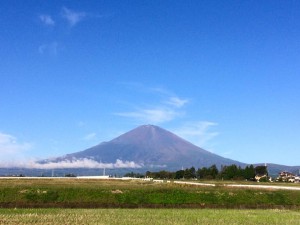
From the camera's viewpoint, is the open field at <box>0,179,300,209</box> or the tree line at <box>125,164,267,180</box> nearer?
the open field at <box>0,179,300,209</box>

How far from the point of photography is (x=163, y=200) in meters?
43.5

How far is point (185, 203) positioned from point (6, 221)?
23010 mm

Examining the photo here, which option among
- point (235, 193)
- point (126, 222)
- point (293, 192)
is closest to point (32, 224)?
point (126, 222)

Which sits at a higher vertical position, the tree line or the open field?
the tree line

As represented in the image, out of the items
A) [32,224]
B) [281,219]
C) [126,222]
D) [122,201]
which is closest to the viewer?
[32,224]

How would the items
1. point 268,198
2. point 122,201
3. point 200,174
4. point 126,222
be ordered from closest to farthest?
point 126,222, point 122,201, point 268,198, point 200,174

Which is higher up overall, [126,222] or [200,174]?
[200,174]

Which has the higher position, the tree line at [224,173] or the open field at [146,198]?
the tree line at [224,173]

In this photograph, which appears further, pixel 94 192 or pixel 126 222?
pixel 94 192

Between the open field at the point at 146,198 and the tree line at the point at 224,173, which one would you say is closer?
the open field at the point at 146,198

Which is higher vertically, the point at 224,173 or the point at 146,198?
the point at 224,173

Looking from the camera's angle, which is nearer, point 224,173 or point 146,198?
point 146,198

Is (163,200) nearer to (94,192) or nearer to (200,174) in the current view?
(94,192)

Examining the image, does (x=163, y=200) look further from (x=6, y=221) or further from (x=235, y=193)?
(x=6, y=221)
